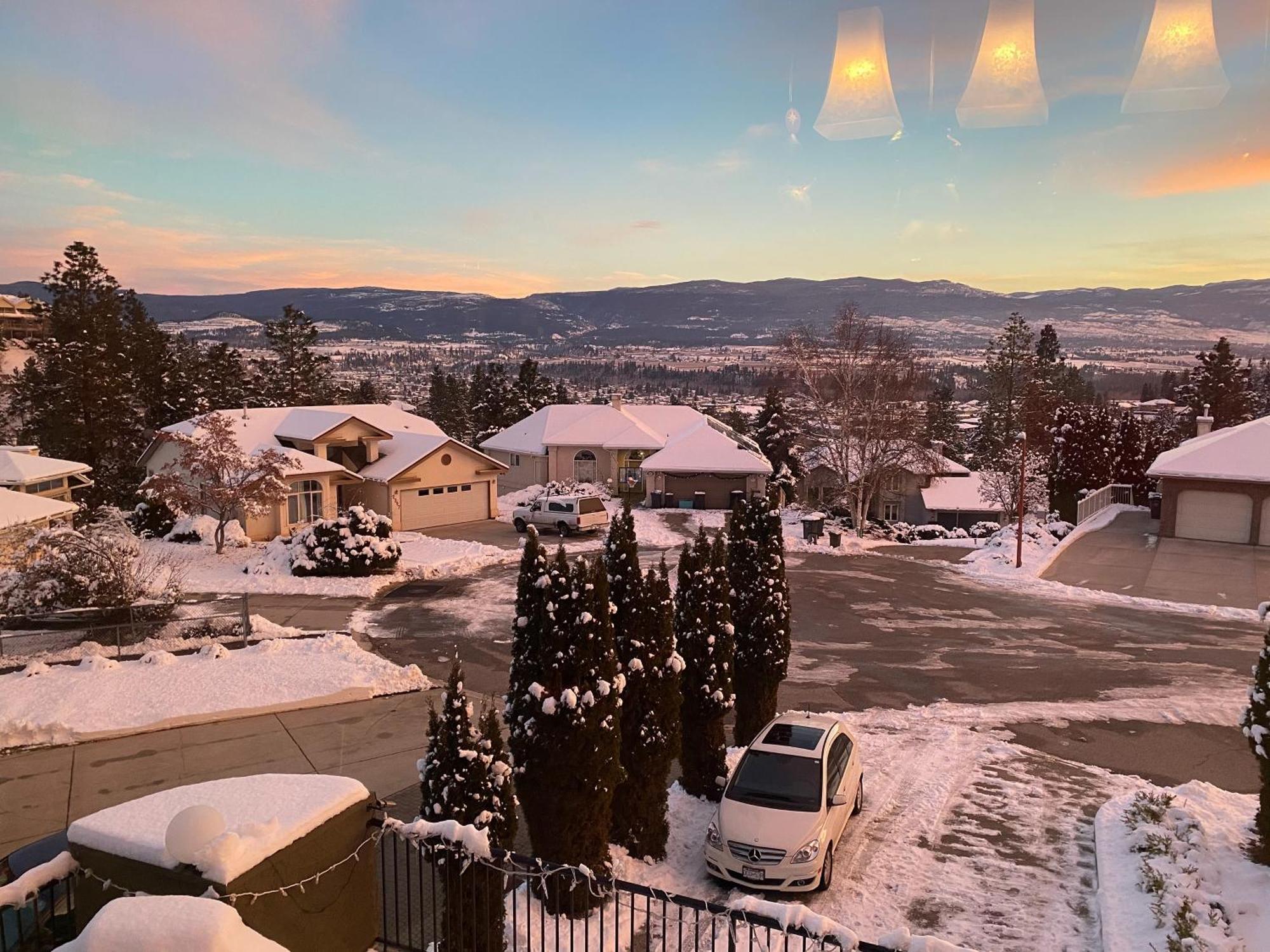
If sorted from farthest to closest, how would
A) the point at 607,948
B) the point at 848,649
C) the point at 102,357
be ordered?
the point at 102,357 < the point at 848,649 < the point at 607,948

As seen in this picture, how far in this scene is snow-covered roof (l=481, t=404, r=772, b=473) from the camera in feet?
132

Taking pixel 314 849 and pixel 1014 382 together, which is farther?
pixel 1014 382

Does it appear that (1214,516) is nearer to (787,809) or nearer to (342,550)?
(787,809)

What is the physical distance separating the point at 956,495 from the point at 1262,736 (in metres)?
47.3

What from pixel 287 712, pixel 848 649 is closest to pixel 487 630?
pixel 287 712

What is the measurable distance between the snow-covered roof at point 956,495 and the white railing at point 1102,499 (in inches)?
→ 453

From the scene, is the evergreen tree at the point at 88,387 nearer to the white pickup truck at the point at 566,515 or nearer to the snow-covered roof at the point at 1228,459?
the white pickup truck at the point at 566,515

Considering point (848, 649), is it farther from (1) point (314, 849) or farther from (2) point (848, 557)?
(1) point (314, 849)

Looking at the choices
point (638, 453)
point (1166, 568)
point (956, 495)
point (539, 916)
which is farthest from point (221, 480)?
point (956, 495)

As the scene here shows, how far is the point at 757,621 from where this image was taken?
11.7 m

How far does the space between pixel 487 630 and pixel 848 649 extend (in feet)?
27.8

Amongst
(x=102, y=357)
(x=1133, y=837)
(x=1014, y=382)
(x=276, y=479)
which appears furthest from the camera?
(x=1014, y=382)

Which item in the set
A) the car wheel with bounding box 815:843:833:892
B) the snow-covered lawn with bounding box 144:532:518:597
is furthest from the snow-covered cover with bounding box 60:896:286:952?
the snow-covered lawn with bounding box 144:532:518:597

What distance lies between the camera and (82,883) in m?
4.94
